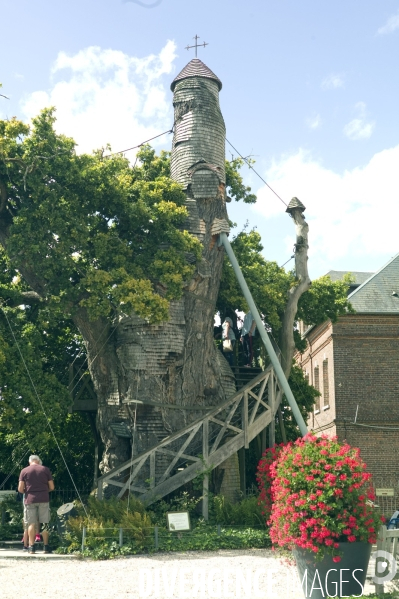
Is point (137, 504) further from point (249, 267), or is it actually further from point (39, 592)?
point (249, 267)

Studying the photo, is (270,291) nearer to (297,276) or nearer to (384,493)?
(297,276)

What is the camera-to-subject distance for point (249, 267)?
21844mm

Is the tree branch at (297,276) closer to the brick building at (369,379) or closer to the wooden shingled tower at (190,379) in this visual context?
the wooden shingled tower at (190,379)

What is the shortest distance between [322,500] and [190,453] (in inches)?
324

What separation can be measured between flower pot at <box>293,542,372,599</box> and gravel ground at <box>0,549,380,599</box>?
46 centimetres

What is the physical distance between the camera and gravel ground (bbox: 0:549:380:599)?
32.5 feet

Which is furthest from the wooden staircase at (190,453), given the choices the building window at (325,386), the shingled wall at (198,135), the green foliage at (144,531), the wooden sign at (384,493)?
the building window at (325,386)

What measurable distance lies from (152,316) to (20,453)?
28.9 feet

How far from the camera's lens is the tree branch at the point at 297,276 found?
69.4 feet

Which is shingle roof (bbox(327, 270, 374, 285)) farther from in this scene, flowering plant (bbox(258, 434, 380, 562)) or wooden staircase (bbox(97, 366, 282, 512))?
flowering plant (bbox(258, 434, 380, 562))

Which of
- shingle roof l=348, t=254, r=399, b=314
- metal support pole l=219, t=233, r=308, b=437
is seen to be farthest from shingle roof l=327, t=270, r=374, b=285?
metal support pole l=219, t=233, r=308, b=437

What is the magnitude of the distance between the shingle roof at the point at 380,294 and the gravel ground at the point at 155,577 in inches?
702

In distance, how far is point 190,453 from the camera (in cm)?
1766

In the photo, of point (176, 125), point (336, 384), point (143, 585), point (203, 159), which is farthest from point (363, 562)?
point (336, 384)
